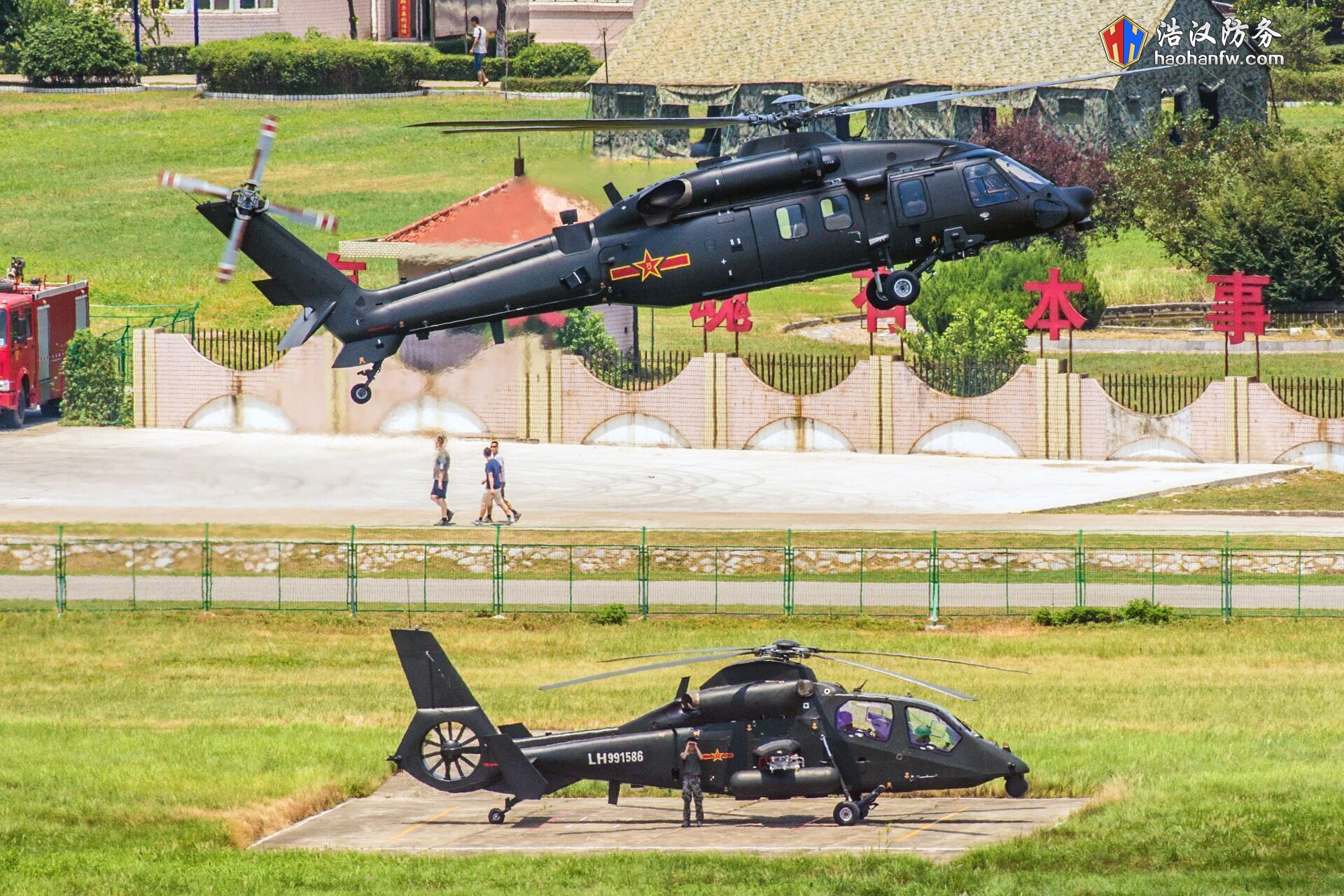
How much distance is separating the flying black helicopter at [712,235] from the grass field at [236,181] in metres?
47.1

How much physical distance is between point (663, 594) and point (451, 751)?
17152 millimetres

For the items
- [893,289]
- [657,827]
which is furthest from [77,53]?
[893,289]

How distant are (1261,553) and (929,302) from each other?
987 inches

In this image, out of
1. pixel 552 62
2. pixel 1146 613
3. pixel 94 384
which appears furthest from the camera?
pixel 552 62

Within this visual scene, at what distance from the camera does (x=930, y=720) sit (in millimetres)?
26359

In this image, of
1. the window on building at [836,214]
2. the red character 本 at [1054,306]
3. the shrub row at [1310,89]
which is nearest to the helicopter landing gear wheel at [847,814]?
the window on building at [836,214]

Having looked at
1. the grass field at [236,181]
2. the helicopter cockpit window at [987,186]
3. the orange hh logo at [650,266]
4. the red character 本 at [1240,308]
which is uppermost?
the grass field at [236,181]

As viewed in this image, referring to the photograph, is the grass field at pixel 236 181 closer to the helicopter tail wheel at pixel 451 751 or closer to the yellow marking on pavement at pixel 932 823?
the yellow marking on pavement at pixel 932 823

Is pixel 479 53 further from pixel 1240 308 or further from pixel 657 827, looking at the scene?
pixel 657 827

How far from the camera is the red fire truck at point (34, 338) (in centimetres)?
5851

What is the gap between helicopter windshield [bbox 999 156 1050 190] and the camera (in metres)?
22.9

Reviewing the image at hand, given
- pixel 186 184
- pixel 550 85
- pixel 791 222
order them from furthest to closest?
pixel 550 85 → pixel 791 222 → pixel 186 184

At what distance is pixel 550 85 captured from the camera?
359 feet

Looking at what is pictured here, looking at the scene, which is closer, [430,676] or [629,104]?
[430,676]
